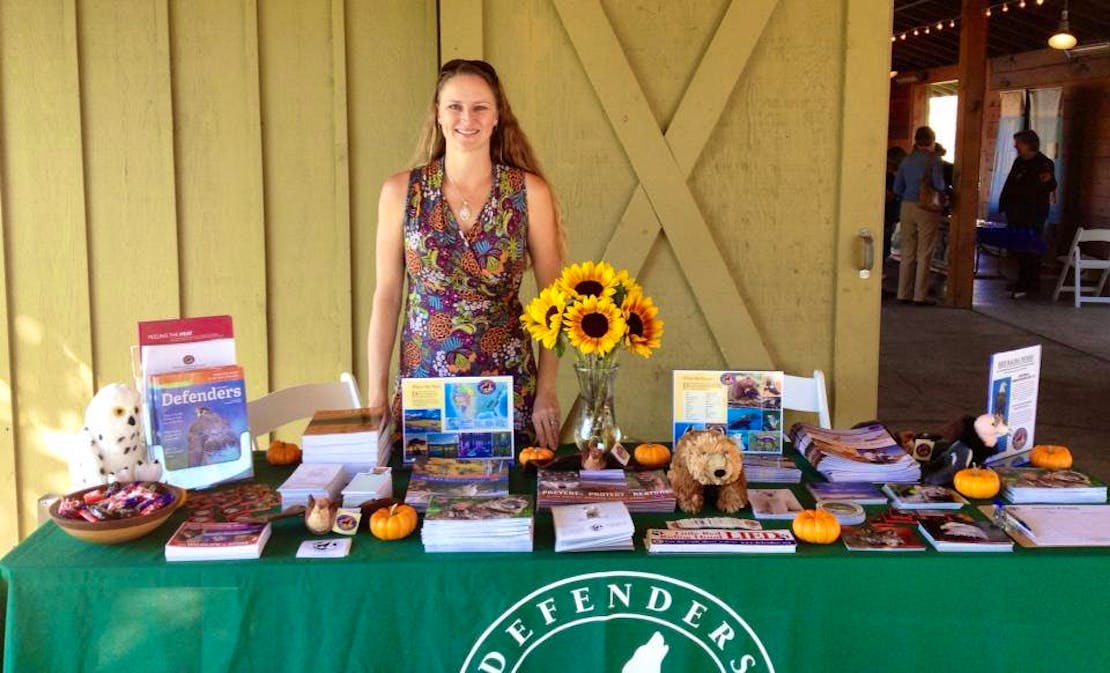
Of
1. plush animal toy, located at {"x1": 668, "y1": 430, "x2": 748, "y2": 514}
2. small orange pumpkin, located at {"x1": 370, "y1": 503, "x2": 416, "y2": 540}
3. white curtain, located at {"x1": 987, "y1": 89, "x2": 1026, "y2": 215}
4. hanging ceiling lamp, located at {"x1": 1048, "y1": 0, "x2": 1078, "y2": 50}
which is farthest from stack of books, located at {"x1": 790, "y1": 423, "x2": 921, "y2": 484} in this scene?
white curtain, located at {"x1": 987, "y1": 89, "x2": 1026, "y2": 215}

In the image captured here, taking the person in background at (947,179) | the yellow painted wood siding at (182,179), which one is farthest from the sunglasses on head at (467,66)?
the person in background at (947,179)

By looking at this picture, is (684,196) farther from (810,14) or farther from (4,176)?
(4,176)

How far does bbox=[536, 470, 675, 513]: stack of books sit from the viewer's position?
2.15 metres

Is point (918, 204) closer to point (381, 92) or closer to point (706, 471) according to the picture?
point (381, 92)

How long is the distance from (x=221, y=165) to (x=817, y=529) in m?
2.76

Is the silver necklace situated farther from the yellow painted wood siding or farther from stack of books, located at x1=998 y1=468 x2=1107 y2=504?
stack of books, located at x1=998 y1=468 x2=1107 y2=504

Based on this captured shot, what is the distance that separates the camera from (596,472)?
91.6 inches

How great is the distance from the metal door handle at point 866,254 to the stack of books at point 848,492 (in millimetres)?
1785

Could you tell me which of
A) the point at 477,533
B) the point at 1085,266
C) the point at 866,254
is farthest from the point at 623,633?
the point at 1085,266

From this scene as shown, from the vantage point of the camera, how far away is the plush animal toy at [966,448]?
7.68 ft

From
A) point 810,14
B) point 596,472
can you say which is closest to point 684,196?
point 810,14

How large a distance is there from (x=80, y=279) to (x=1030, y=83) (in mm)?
14310

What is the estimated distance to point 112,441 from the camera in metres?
2.11

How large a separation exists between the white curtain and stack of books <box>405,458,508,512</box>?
1416 centimetres
